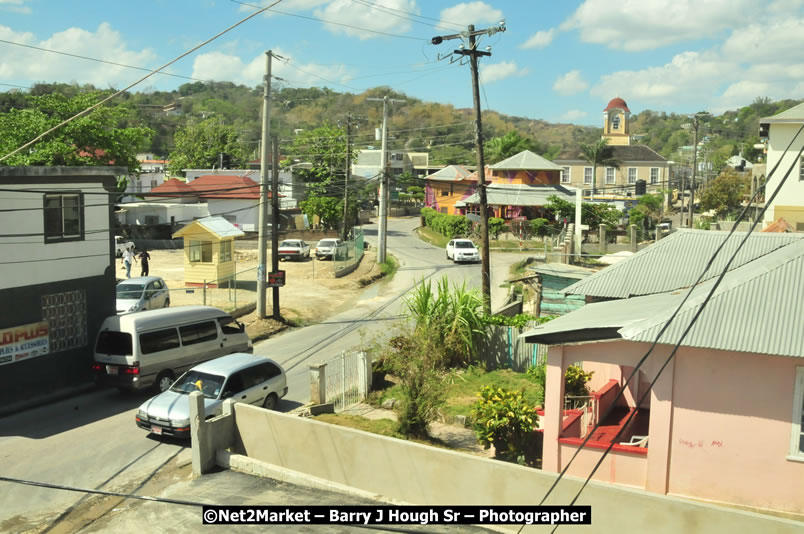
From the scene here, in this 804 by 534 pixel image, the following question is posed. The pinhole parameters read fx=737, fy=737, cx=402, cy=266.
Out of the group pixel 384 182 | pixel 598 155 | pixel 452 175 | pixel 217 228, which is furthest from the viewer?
pixel 598 155

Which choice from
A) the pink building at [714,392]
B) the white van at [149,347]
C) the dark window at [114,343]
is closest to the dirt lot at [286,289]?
the white van at [149,347]

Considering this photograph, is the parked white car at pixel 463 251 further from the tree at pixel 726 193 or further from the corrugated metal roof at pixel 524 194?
the tree at pixel 726 193

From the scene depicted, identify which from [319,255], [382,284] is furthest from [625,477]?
[319,255]

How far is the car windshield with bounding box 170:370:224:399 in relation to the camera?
1577cm

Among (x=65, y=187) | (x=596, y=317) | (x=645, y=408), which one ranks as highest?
(x=65, y=187)

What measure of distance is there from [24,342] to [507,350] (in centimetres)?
1296

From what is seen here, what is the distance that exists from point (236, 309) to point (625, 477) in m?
20.4

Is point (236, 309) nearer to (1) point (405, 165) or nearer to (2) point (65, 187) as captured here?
(2) point (65, 187)

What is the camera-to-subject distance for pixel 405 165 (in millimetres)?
120438

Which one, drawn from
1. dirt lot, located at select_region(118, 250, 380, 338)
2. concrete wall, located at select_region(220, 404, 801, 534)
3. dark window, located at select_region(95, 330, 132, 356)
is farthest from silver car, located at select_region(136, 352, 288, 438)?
dirt lot, located at select_region(118, 250, 380, 338)

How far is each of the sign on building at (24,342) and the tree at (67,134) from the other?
87.4 feet

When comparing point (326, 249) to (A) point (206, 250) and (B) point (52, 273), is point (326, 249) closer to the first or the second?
(A) point (206, 250)

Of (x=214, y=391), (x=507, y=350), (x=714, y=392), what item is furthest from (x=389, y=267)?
(x=714, y=392)

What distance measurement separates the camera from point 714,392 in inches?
435
